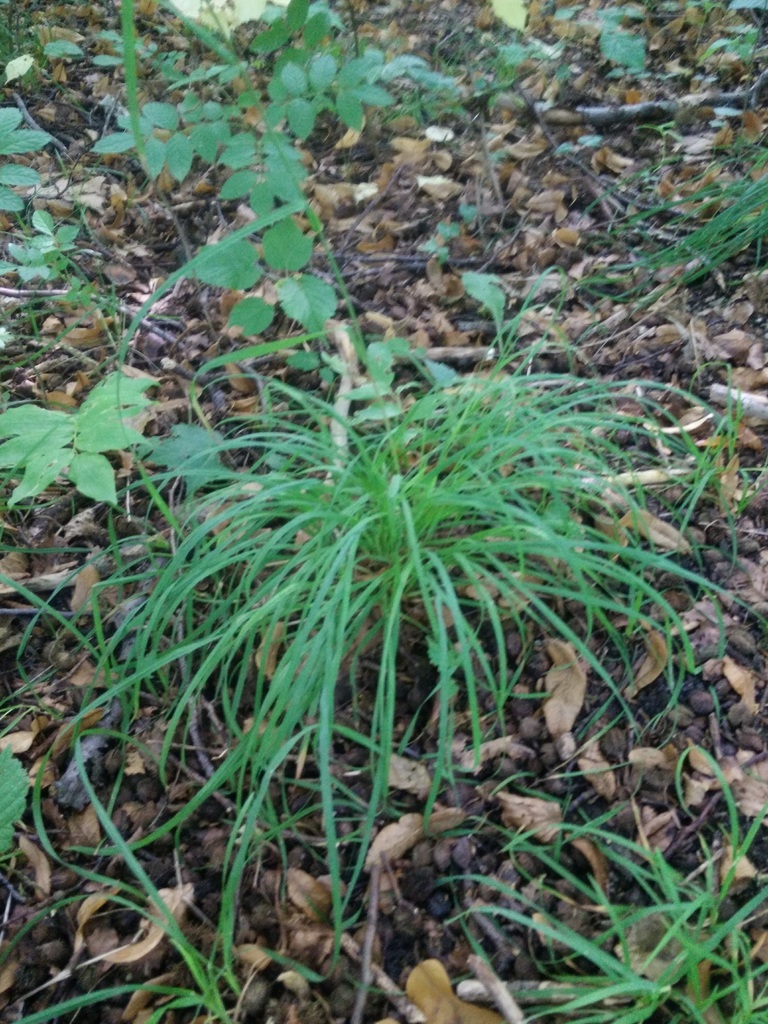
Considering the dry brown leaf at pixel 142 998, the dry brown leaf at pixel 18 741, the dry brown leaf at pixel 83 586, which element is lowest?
the dry brown leaf at pixel 142 998

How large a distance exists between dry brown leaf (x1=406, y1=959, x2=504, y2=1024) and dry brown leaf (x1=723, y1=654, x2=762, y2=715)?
0.66 m

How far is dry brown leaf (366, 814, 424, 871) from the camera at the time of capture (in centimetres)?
118

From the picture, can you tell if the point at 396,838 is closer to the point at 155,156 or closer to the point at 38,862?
the point at 38,862

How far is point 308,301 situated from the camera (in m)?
1.49

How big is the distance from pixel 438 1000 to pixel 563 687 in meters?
0.54

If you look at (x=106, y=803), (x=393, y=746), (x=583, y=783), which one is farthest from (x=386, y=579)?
(x=106, y=803)

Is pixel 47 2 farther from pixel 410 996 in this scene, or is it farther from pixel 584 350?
pixel 410 996

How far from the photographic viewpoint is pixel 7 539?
5.53 feet

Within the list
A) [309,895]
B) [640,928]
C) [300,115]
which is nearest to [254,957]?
[309,895]

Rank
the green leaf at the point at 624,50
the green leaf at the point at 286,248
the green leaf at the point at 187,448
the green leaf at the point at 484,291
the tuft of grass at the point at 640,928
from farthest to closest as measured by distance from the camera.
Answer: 1. the green leaf at the point at 624,50
2. the green leaf at the point at 484,291
3. the green leaf at the point at 187,448
4. the green leaf at the point at 286,248
5. the tuft of grass at the point at 640,928

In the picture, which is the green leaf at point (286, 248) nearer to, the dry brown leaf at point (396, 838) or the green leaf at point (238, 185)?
the green leaf at point (238, 185)

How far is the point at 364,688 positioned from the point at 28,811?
0.62 meters

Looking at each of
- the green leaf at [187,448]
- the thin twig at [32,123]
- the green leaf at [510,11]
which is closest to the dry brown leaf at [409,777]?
the green leaf at [187,448]

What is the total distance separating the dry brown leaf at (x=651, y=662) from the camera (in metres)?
1.34
